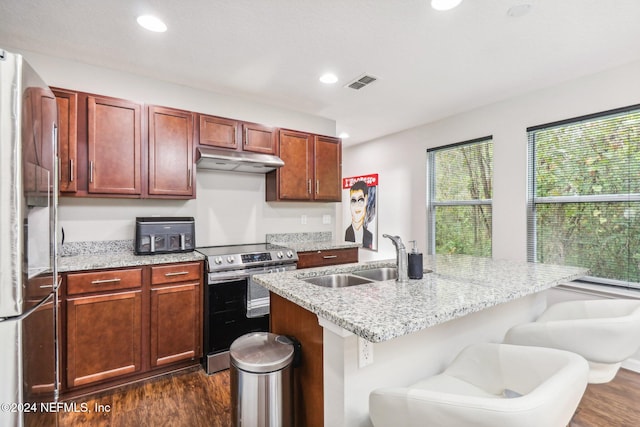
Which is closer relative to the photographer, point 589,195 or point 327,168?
point 589,195

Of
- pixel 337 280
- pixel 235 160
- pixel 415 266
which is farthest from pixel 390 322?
pixel 235 160

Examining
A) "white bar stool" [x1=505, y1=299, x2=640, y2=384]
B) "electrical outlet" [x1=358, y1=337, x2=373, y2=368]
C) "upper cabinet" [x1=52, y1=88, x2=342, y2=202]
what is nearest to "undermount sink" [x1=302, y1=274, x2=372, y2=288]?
"electrical outlet" [x1=358, y1=337, x2=373, y2=368]

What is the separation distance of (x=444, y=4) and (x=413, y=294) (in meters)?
1.74

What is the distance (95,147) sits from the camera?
2.54 m

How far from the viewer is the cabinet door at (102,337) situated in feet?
7.15

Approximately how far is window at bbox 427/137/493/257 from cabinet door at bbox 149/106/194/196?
125 inches

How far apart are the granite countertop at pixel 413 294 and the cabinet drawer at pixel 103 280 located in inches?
49.7

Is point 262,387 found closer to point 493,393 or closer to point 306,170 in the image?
point 493,393

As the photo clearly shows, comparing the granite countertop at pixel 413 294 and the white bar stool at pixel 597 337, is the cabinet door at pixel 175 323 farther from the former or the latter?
the white bar stool at pixel 597 337

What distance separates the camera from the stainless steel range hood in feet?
9.52

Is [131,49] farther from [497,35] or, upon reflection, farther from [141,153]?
[497,35]

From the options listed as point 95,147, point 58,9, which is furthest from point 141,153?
point 58,9

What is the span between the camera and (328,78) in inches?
117

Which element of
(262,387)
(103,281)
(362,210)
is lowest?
(262,387)
